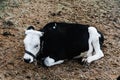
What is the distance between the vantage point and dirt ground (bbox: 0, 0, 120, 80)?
616cm

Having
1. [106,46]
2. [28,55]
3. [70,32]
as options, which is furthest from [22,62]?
[106,46]

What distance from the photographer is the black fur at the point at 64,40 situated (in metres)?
6.22

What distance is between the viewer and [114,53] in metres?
6.77

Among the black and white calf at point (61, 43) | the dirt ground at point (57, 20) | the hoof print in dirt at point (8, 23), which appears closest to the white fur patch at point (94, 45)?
the black and white calf at point (61, 43)

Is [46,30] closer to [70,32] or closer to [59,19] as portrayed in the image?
[70,32]

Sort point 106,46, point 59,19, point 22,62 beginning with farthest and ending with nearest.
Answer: point 59,19, point 106,46, point 22,62

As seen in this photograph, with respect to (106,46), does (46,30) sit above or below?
above

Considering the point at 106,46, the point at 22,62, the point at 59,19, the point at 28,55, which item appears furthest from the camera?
the point at 59,19

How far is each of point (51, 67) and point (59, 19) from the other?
170 cm

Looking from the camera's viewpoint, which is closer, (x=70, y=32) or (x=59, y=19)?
(x=70, y=32)

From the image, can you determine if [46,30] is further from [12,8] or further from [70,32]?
[12,8]

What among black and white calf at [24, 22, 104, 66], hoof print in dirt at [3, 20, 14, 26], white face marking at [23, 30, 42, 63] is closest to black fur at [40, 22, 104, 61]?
black and white calf at [24, 22, 104, 66]

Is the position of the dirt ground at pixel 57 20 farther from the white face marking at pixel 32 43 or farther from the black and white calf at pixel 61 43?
the white face marking at pixel 32 43

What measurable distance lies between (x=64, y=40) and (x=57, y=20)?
4.68ft
